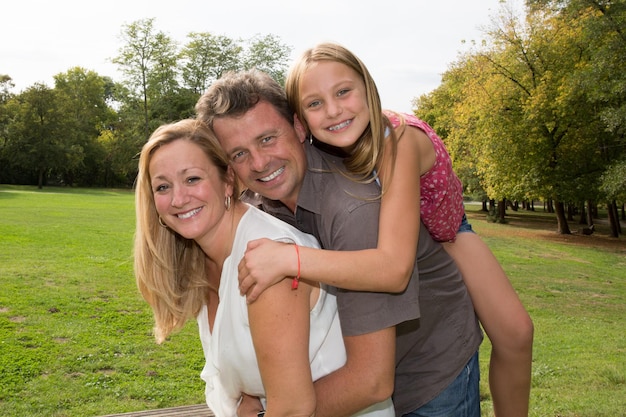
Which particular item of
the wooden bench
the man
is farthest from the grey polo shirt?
the wooden bench

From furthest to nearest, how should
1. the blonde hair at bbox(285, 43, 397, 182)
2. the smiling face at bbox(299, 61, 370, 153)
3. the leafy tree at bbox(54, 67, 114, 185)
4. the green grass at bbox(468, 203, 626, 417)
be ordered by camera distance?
the leafy tree at bbox(54, 67, 114, 185) < the green grass at bbox(468, 203, 626, 417) < the smiling face at bbox(299, 61, 370, 153) < the blonde hair at bbox(285, 43, 397, 182)

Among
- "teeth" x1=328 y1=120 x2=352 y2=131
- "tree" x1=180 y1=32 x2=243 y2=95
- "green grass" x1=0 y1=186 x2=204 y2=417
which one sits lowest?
"green grass" x1=0 y1=186 x2=204 y2=417

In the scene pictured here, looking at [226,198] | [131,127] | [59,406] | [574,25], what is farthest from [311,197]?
[131,127]

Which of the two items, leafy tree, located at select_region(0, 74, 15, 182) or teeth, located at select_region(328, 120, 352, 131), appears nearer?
teeth, located at select_region(328, 120, 352, 131)

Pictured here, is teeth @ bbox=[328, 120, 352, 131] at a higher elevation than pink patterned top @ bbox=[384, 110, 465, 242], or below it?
higher

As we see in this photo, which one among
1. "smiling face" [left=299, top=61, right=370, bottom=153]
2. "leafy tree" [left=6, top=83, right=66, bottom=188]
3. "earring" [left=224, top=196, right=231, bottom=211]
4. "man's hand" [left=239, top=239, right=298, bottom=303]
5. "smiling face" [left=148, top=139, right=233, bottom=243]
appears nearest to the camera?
"man's hand" [left=239, top=239, right=298, bottom=303]

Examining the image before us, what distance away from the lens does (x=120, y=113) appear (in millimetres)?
69625

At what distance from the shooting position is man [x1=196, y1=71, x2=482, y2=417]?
2070 mm

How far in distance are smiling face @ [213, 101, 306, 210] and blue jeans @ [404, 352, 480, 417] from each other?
3.60 ft

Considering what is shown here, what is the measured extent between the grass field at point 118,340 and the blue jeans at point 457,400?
3708mm

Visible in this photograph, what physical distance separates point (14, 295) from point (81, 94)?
242 ft

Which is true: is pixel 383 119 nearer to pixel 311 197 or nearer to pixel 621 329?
pixel 311 197

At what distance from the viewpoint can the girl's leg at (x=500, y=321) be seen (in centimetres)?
292

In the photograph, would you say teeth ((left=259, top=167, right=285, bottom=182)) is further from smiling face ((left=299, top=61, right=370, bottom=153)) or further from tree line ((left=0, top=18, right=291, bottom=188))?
tree line ((left=0, top=18, right=291, bottom=188))
